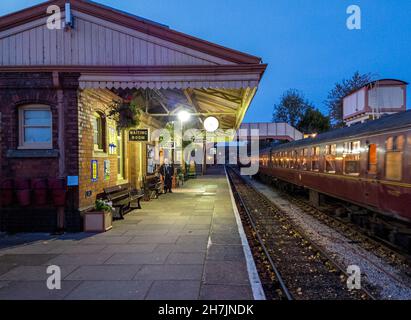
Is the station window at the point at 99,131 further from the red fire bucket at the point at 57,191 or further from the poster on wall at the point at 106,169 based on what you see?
the red fire bucket at the point at 57,191

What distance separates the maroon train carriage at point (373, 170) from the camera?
668 centimetres

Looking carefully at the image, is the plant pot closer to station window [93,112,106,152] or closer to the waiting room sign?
station window [93,112,106,152]

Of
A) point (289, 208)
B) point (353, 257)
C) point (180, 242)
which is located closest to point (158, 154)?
point (289, 208)

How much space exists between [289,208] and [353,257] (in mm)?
7309

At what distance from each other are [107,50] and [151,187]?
7.89 metres

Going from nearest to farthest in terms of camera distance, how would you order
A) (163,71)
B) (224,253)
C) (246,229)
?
(224,253) < (163,71) < (246,229)

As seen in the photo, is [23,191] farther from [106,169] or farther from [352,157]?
[352,157]

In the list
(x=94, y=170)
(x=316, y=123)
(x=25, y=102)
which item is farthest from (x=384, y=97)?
(x=316, y=123)

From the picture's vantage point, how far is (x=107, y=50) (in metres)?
8.55

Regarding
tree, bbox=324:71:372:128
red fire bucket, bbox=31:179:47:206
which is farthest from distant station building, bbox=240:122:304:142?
red fire bucket, bbox=31:179:47:206

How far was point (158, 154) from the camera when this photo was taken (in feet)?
63.8

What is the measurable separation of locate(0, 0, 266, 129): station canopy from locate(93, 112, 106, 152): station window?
1.87m
